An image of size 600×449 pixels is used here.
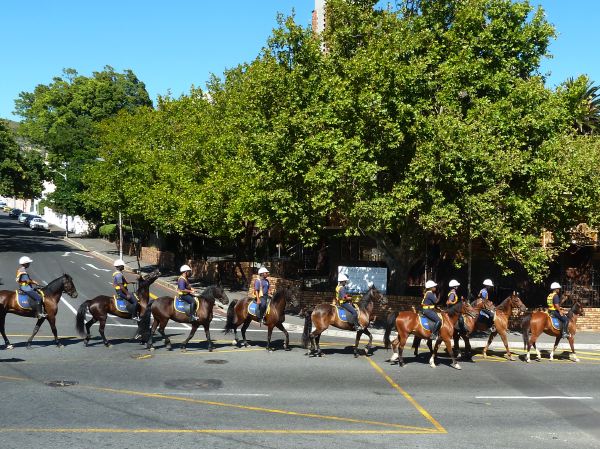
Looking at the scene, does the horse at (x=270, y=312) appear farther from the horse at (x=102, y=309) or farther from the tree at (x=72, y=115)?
the tree at (x=72, y=115)

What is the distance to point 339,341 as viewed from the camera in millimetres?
22812

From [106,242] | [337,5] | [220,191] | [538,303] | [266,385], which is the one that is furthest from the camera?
[106,242]

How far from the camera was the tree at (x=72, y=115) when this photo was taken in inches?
2896

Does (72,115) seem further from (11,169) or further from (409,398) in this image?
(409,398)

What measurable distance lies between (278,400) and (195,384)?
7.72ft

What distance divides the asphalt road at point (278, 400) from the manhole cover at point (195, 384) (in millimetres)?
46

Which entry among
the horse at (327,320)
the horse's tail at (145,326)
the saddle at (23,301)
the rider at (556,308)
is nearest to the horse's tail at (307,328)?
the horse at (327,320)

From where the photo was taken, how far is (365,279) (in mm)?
27438

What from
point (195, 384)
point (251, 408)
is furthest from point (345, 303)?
point (251, 408)

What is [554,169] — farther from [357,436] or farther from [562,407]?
[357,436]

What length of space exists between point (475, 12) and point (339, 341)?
13.2 meters

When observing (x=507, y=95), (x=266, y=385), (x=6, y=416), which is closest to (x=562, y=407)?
(x=266, y=385)

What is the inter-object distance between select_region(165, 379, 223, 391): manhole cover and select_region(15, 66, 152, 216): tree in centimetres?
6066

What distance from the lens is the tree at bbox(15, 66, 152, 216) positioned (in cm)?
7356
